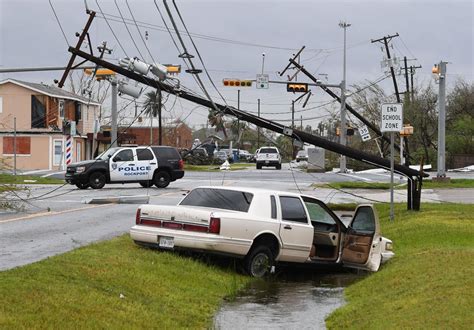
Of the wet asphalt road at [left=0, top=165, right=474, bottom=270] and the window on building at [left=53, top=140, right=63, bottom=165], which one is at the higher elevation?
the window on building at [left=53, top=140, right=63, bottom=165]

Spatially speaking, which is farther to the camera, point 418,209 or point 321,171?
point 321,171

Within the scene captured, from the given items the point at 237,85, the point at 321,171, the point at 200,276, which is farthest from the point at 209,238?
the point at 321,171

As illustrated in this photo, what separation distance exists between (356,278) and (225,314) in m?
3.88

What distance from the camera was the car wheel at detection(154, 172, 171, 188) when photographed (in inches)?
1312

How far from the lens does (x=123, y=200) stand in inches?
995

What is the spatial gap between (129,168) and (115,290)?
2368 centimetres

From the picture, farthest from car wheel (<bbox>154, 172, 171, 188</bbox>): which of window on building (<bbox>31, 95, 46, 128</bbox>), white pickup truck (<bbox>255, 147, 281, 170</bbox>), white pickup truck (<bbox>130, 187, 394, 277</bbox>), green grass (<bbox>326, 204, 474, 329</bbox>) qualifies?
white pickup truck (<bbox>255, 147, 281, 170</bbox>)

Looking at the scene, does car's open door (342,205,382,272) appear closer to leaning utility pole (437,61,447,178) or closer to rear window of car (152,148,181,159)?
rear window of car (152,148,181,159)

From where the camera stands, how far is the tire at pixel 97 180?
31.9 metres

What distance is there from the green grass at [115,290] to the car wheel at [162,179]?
20.6 metres

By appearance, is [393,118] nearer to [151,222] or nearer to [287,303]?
[151,222]

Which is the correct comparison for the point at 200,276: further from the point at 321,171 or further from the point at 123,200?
the point at 321,171

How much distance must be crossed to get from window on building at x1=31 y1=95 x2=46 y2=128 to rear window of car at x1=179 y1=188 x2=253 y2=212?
4722 cm

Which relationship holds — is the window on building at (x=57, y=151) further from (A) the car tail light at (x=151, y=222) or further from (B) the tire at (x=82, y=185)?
(A) the car tail light at (x=151, y=222)
